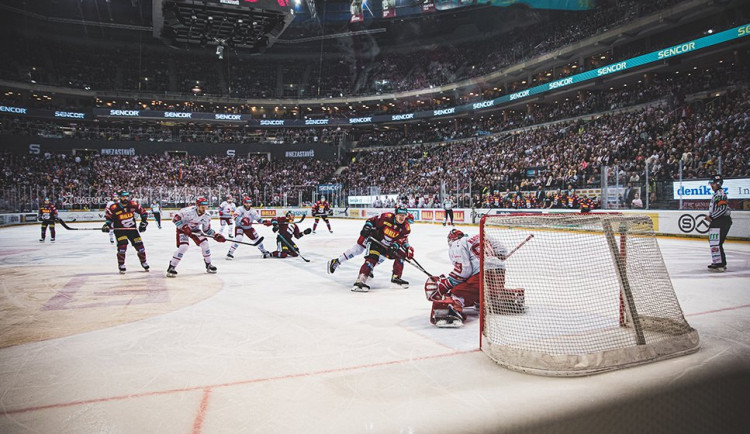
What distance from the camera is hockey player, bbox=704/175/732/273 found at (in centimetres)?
864

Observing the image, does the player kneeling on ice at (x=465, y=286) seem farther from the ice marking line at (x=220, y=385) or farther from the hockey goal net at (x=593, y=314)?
the ice marking line at (x=220, y=385)

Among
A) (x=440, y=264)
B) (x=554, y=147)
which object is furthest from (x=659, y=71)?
(x=440, y=264)

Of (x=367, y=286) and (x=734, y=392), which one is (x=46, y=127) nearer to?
(x=367, y=286)

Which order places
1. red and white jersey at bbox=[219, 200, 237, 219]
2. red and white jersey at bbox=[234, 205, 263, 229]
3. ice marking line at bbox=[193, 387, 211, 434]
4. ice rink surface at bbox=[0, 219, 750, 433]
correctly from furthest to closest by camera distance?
red and white jersey at bbox=[219, 200, 237, 219] → red and white jersey at bbox=[234, 205, 263, 229] → ice rink surface at bbox=[0, 219, 750, 433] → ice marking line at bbox=[193, 387, 211, 434]

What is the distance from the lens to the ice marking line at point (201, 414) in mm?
Result: 2810

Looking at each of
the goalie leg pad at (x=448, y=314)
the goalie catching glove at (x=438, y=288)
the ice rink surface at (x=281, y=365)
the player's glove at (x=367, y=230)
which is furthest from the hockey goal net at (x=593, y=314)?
the player's glove at (x=367, y=230)

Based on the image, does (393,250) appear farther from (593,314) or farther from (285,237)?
(285,237)

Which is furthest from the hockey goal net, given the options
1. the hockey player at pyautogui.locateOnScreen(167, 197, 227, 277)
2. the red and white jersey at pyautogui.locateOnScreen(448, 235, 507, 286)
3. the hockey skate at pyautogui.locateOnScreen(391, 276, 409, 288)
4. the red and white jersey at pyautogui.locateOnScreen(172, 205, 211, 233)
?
the red and white jersey at pyautogui.locateOnScreen(172, 205, 211, 233)

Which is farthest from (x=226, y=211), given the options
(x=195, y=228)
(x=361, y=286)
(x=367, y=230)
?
(x=361, y=286)

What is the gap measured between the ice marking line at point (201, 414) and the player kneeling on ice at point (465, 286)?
2.67 m

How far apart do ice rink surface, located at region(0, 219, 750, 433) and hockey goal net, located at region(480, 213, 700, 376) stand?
0.46 ft

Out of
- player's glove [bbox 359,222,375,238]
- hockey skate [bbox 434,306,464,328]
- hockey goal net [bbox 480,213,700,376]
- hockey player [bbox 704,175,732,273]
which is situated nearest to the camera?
hockey goal net [bbox 480,213,700,376]

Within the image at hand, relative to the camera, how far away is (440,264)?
10.4 m

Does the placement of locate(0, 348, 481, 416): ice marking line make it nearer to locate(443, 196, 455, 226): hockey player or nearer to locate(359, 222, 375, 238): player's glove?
locate(359, 222, 375, 238): player's glove
